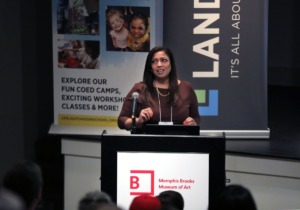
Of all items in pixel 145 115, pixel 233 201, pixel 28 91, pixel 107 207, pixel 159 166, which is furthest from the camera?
pixel 28 91

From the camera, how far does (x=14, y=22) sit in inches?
255

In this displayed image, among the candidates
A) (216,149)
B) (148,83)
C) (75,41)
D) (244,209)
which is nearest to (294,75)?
(75,41)

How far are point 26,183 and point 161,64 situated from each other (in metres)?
2.44

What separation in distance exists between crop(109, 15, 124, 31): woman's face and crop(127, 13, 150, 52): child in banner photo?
10 cm

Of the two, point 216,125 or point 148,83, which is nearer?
point 148,83

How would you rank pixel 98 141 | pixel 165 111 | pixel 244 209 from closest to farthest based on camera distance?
pixel 244 209 → pixel 165 111 → pixel 98 141

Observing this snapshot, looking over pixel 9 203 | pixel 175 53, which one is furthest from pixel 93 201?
pixel 175 53

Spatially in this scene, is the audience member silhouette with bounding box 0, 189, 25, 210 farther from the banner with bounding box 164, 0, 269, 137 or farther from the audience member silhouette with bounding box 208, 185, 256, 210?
the banner with bounding box 164, 0, 269, 137

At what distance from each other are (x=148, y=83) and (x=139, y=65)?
52.4 inches

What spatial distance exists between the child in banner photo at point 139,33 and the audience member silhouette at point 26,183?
3551 mm

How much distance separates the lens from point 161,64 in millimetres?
4926

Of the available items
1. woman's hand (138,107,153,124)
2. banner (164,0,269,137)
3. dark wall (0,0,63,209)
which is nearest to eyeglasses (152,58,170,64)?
woman's hand (138,107,153,124)

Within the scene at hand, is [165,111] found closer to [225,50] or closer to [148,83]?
[148,83]

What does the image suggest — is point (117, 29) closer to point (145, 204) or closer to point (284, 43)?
point (145, 204)
